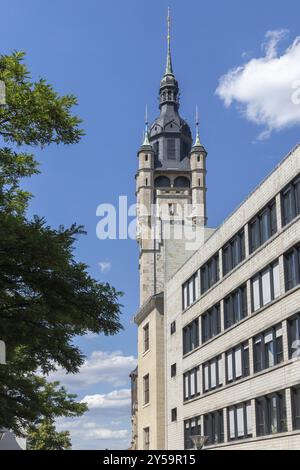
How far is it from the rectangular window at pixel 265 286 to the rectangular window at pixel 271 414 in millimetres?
4389

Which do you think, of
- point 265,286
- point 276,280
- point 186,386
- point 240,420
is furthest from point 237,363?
point 186,386

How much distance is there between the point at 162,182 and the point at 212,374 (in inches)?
3505

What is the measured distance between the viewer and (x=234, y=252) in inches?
1506

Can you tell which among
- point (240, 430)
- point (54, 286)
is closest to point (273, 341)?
point (240, 430)

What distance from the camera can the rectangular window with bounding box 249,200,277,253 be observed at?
32763 millimetres

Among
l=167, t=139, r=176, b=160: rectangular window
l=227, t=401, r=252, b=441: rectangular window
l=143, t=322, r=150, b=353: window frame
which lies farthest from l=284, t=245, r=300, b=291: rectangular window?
l=167, t=139, r=176, b=160: rectangular window

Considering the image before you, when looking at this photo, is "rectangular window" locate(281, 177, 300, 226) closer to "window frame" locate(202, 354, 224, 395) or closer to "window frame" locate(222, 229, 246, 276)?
"window frame" locate(222, 229, 246, 276)

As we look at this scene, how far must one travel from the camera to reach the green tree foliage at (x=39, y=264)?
1195 cm

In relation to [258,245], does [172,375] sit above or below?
below

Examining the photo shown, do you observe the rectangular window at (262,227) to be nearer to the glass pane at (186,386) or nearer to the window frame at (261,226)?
the window frame at (261,226)

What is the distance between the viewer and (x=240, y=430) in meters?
35.6

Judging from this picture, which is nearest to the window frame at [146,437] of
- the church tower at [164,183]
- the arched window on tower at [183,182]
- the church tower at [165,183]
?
the church tower at [165,183]
